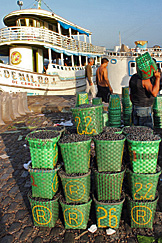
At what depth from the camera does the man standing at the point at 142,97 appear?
3.86 m

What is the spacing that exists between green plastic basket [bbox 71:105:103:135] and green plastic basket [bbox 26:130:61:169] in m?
0.70

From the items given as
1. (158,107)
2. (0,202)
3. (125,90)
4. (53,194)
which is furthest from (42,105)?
(53,194)

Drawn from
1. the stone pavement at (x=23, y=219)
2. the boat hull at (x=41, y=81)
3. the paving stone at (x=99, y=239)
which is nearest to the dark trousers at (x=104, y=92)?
the stone pavement at (x=23, y=219)

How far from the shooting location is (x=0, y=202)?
3.21 meters

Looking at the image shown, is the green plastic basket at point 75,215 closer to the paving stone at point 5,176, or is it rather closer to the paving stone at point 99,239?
the paving stone at point 99,239

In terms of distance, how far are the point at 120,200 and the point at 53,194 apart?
868mm

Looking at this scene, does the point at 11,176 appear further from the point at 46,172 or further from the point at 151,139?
the point at 151,139

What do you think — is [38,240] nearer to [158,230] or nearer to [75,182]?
→ [75,182]

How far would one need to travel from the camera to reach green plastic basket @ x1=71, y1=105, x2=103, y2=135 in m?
3.12

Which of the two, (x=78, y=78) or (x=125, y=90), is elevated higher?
Answer: (x=78, y=78)

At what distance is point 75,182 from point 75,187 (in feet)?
0.23

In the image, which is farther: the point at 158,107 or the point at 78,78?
the point at 78,78

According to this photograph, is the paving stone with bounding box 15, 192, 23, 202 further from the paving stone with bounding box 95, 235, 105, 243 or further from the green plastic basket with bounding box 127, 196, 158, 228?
the green plastic basket with bounding box 127, 196, 158, 228

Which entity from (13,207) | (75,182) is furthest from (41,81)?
(75,182)
